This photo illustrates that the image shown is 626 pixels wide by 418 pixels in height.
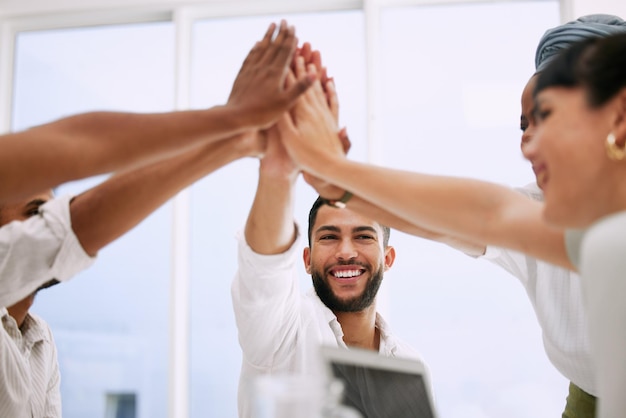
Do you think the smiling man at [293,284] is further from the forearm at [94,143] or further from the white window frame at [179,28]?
the white window frame at [179,28]

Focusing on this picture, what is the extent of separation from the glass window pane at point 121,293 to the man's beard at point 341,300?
6.25ft

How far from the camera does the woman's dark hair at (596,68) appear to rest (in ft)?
3.32

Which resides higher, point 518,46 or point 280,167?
point 518,46

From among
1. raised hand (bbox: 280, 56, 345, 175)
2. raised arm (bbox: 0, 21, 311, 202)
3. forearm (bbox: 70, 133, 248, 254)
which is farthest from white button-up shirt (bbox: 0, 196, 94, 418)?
raised hand (bbox: 280, 56, 345, 175)

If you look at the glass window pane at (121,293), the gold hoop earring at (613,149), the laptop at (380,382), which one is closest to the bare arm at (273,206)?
the laptop at (380,382)

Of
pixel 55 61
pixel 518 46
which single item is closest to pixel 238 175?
pixel 55 61

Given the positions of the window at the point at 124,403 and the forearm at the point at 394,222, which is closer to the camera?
the forearm at the point at 394,222

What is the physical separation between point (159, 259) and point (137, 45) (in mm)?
1311

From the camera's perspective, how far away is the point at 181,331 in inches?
149

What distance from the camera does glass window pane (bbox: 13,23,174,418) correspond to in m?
3.91

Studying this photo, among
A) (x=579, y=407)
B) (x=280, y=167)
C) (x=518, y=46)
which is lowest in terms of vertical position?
(x=579, y=407)

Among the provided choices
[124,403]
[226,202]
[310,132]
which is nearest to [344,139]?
[310,132]

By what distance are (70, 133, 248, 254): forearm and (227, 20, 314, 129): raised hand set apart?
0.61 ft

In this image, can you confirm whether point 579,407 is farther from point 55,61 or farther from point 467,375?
point 55,61
